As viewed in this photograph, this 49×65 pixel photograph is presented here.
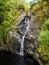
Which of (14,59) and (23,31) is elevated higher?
(23,31)

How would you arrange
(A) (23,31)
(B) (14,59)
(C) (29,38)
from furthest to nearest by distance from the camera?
1. (A) (23,31)
2. (B) (14,59)
3. (C) (29,38)

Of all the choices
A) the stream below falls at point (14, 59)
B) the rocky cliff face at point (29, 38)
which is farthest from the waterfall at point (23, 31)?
the stream below falls at point (14, 59)

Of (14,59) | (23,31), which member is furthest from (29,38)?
(23,31)

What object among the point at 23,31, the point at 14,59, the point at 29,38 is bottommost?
the point at 14,59

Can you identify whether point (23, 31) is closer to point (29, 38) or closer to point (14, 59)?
point (29, 38)

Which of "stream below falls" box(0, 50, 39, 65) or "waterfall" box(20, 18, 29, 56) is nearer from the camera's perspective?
"stream below falls" box(0, 50, 39, 65)

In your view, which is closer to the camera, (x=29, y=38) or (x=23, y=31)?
(x=29, y=38)

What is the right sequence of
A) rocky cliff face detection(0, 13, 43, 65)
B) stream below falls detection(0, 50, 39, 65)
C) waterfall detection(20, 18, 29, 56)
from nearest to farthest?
stream below falls detection(0, 50, 39, 65) → rocky cliff face detection(0, 13, 43, 65) → waterfall detection(20, 18, 29, 56)

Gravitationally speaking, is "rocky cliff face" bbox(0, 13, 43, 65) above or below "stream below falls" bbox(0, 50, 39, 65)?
above

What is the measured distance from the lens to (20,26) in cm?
4175

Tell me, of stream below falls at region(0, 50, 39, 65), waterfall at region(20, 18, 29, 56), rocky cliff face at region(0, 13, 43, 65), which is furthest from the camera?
waterfall at region(20, 18, 29, 56)

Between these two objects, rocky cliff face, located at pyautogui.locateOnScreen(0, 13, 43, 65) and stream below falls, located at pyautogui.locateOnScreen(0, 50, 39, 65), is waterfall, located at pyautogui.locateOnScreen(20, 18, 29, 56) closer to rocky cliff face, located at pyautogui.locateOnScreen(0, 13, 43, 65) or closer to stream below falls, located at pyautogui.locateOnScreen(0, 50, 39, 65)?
rocky cliff face, located at pyautogui.locateOnScreen(0, 13, 43, 65)

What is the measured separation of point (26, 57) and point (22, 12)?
12.6 meters

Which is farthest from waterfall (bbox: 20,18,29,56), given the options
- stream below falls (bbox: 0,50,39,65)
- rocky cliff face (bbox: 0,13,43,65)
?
stream below falls (bbox: 0,50,39,65)
